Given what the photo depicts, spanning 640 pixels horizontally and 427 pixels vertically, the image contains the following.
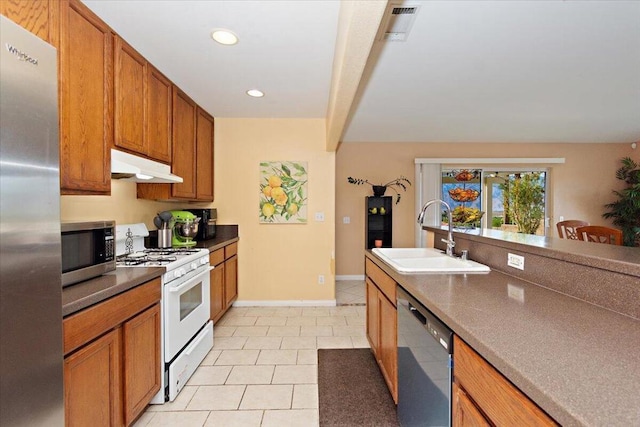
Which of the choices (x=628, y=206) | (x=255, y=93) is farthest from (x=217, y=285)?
(x=628, y=206)

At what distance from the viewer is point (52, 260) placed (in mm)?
981

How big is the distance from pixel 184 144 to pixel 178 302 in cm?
161

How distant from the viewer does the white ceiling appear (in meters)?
1.84

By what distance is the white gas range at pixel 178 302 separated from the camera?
193 centimetres

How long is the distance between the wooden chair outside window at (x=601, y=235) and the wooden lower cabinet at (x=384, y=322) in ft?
6.58

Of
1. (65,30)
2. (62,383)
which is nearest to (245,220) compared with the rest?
(65,30)

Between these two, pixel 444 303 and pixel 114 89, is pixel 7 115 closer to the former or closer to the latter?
pixel 114 89

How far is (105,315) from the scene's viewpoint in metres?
1.39

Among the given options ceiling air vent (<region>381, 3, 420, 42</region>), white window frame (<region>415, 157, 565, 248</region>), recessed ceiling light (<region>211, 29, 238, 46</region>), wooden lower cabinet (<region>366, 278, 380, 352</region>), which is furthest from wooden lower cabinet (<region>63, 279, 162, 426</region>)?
white window frame (<region>415, 157, 565, 248</region>)

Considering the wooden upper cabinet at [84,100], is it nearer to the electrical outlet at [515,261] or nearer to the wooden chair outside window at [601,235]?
the electrical outlet at [515,261]

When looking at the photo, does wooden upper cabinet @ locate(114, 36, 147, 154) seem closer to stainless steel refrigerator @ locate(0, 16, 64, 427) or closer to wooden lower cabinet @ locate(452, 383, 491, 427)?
stainless steel refrigerator @ locate(0, 16, 64, 427)

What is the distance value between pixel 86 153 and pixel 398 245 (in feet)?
15.4

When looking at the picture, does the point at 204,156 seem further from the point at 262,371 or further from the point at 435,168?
the point at 435,168

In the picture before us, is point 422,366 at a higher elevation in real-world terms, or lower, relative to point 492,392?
lower
